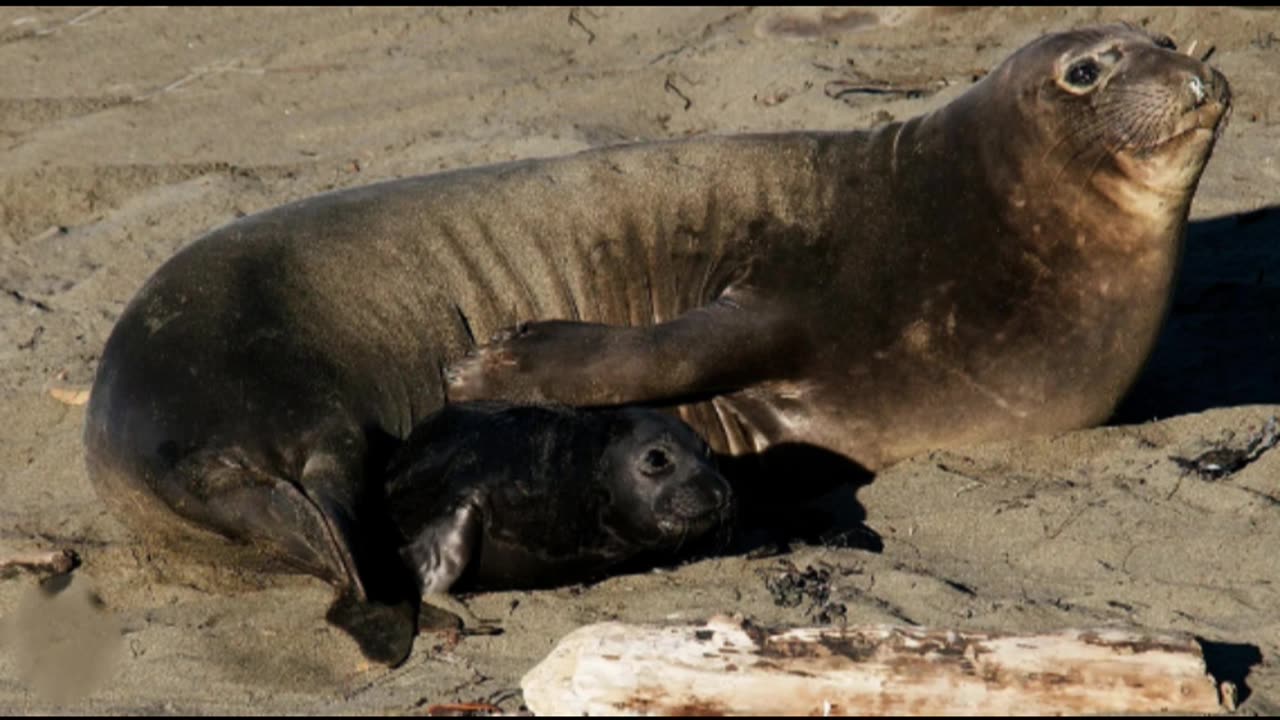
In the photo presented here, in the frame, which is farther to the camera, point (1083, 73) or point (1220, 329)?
point (1220, 329)

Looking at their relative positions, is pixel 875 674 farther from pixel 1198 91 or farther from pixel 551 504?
pixel 1198 91

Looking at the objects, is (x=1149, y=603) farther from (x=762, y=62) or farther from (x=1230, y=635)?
(x=762, y=62)

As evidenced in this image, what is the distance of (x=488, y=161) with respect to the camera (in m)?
8.10

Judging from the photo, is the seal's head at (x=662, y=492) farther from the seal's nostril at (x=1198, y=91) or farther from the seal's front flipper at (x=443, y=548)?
the seal's nostril at (x=1198, y=91)

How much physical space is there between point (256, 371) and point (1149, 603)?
230 cm

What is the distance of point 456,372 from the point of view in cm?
577

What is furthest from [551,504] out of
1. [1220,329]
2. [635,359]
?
[1220,329]

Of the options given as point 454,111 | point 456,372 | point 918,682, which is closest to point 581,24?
point 454,111

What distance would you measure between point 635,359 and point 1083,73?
5.11 ft

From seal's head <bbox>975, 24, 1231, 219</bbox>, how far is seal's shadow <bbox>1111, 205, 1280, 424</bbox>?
685mm

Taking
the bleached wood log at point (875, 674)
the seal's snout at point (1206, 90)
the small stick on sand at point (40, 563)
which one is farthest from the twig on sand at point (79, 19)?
the bleached wood log at point (875, 674)

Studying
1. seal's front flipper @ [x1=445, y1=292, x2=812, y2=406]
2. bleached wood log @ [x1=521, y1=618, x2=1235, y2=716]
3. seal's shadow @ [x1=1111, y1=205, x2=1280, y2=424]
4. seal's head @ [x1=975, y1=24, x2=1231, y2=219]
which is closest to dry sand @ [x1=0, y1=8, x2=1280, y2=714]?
seal's shadow @ [x1=1111, y1=205, x2=1280, y2=424]

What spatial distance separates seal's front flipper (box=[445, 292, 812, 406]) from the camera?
5605 mm

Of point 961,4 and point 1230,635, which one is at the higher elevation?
point 961,4
